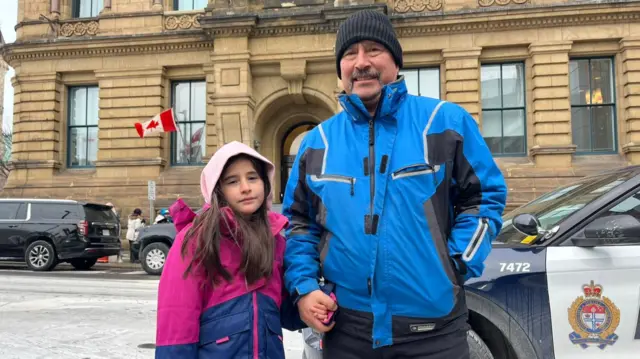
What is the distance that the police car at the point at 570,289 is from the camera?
3.12 m

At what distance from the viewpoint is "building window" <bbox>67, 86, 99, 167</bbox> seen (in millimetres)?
21625

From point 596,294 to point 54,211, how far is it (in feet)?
48.2

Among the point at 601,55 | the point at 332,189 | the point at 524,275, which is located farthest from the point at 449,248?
the point at 601,55

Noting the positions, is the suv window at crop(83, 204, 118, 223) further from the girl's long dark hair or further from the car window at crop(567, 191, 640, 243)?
the car window at crop(567, 191, 640, 243)

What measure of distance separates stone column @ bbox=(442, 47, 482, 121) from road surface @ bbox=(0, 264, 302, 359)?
11.9 m

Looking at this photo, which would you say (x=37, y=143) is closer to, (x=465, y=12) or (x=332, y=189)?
(x=465, y=12)

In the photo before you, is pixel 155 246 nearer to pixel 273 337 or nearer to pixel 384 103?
pixel 273 337

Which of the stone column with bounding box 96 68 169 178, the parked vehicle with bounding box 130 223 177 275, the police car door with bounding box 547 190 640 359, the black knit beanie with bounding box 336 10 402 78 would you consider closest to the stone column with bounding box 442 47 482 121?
the parked vehicle with bounding box 130 223 177 275

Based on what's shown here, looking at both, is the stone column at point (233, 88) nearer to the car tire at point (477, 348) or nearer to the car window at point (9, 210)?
the car window at point (9, 210)

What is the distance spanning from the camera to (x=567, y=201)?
3.66 m

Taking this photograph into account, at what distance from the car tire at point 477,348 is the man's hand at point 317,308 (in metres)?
1.40

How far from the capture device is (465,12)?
1789cm

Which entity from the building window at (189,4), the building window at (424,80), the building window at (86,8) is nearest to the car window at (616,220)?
the building window at (424,80)

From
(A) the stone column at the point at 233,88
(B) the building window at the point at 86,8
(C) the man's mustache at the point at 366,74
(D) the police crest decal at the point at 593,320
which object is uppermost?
(B) the building window at the point at 86,8
